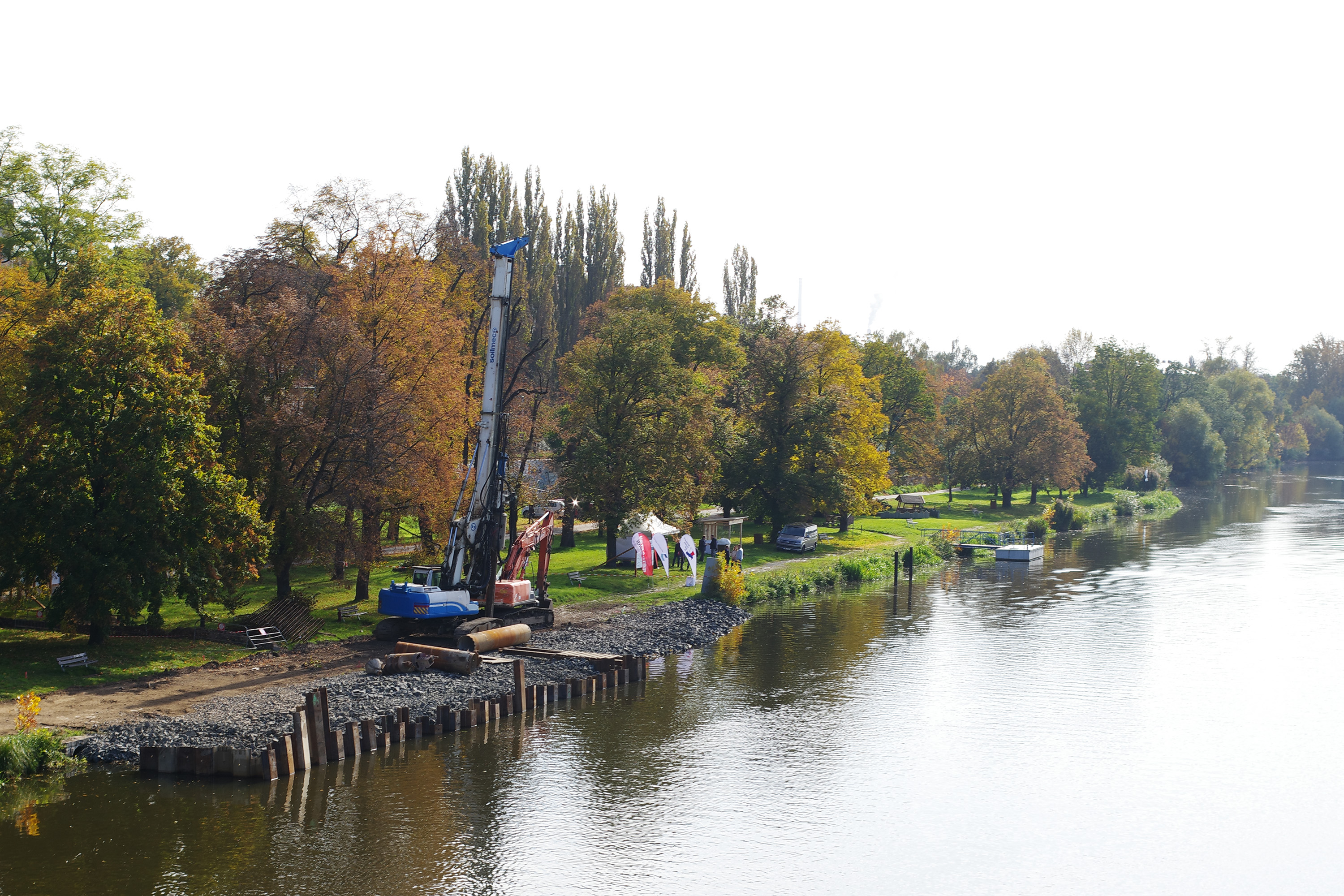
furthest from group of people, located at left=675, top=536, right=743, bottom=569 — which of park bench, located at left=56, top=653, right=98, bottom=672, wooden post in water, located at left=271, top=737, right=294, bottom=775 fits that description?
wooden post in water, located at left=271, top=737, right=294, bottom=775

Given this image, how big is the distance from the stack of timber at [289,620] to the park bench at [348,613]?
1.22m

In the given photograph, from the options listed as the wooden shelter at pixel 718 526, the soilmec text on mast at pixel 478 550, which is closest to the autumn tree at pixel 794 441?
the wooden shelter at pixel 718 526

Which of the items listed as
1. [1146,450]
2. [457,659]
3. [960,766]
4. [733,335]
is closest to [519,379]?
[733,335]

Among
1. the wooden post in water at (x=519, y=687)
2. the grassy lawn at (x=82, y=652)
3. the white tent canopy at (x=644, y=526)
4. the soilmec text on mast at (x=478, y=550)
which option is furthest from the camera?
the white tent canopy at (x=644, y=526)

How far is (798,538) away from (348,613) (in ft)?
103

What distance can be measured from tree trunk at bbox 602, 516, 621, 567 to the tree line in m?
0.14

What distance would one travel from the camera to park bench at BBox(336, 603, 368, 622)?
38062mm

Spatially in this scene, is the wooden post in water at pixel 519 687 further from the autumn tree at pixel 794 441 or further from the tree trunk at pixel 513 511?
the autumn tree at pixel 794 441

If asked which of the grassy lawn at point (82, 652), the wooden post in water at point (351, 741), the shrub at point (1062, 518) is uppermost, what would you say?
the shrub at point (1062, 518)

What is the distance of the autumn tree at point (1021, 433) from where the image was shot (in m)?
90.2

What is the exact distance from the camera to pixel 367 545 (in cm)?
3934

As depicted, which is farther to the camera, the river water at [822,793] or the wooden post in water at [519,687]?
the wooden post in water at [519,687]

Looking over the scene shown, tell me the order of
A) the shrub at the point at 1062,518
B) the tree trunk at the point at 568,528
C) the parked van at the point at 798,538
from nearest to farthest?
the tree trunk at the point at 568,528 → the parked van at the point at 798,538 → the shrub at the point at 1062,518

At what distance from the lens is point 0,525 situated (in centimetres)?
2911
